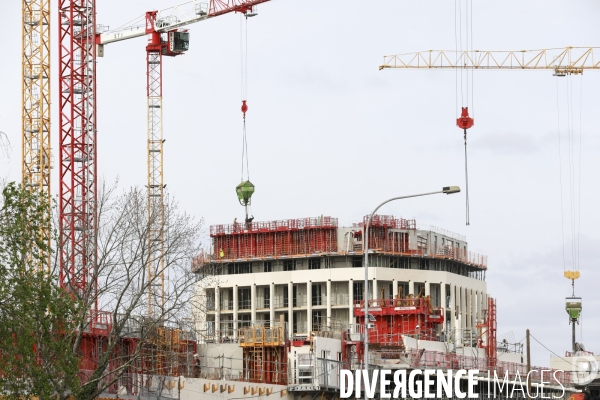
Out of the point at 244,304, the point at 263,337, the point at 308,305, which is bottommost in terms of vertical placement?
the point at 263,337

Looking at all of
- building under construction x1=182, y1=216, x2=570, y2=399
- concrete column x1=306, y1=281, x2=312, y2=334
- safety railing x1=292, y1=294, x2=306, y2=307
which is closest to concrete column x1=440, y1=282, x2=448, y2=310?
building under construction x1=182, y1=216, x2=570, y2=399

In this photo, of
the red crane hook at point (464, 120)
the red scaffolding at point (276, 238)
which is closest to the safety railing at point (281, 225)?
the red scaffolding at point (276, 238)

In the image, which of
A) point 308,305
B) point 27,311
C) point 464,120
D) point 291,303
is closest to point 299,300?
point 291,303

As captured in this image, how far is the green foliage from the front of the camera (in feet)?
165

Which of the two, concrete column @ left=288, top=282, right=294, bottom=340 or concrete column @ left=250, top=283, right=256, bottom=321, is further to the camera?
concrete column @ left=250, top=283, right=256, bottom=321

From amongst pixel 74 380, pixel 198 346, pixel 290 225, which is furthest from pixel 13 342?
pixel 290 225

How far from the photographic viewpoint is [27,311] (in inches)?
2007

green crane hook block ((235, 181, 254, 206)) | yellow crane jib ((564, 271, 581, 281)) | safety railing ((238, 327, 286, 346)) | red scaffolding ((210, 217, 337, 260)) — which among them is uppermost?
green crane hook block ((235, 181, 254, 206))

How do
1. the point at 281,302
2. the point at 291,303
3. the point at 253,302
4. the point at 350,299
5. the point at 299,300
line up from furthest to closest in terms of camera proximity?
the point at 281,302
the point at 253,302
the point at 299,300
the point at 291,303
the point at 350,299

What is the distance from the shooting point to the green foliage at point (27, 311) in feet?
165

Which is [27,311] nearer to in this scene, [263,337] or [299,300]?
[263,337]

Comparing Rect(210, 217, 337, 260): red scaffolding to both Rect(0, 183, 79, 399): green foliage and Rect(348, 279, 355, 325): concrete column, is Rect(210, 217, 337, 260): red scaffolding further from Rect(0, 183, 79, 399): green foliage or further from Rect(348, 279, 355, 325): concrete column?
Rect(0, 183, 79, 399): green foliage

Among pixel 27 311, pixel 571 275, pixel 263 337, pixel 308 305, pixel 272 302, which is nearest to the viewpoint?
pixel 27 311

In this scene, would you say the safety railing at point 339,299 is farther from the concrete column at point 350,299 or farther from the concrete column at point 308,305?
the concrete column at point 308,305
